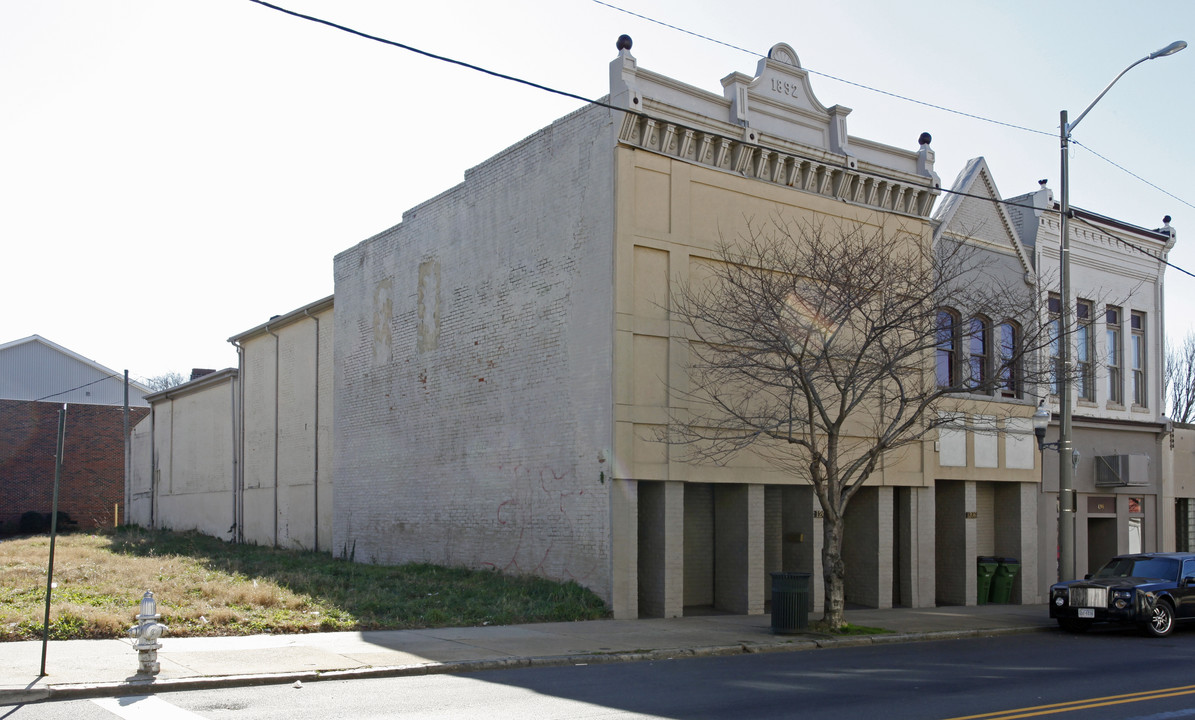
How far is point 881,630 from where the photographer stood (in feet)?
59.5

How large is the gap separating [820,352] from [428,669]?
9151mm

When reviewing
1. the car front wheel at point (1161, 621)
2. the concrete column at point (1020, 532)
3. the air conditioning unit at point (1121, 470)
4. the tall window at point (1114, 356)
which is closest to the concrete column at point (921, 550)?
the concrete column at point (1020, 532)

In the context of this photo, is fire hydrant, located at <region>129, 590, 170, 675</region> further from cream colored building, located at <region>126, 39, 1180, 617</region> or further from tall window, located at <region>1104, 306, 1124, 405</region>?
tall window, located at <region>1104, 306, 1124, 405</region>

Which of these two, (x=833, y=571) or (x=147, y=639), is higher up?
(x=147, y=639)

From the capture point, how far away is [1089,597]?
1914 cm

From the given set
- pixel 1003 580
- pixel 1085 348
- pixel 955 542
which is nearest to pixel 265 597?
pixel 955 542

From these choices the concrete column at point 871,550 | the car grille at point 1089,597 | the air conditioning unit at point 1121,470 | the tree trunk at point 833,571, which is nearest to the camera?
the tree trunk at point 833,571

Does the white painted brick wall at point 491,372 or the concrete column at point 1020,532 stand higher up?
the white painted brick wall at point 491,372

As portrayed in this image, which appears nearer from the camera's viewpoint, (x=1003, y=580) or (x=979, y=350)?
(x=1003, y=580)

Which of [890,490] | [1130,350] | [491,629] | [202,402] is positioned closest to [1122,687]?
[491,629]

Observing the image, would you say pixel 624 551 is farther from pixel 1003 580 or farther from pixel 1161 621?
pixel 1003 580

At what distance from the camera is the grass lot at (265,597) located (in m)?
15.3

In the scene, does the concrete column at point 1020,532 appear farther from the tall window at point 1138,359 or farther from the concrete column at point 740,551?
the concrete column at point 740,551

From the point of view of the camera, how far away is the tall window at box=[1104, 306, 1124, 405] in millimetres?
29203
